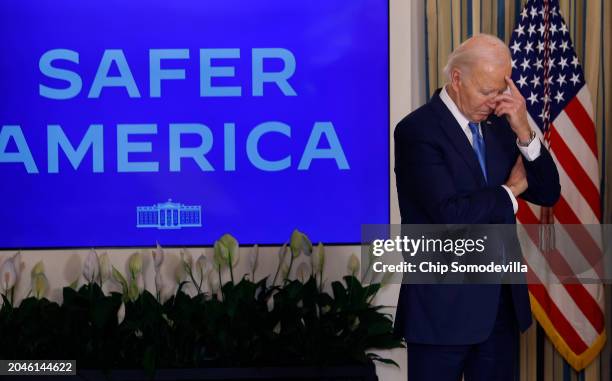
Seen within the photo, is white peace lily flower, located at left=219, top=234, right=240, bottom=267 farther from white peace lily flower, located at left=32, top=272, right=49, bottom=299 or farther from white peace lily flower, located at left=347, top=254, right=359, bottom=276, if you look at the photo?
white peace lily flower, located at left=32, top=272, right=49, bottom=299

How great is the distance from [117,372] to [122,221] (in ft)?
2.82

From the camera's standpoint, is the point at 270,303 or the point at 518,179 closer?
the point at 518,179

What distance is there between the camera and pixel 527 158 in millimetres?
2492

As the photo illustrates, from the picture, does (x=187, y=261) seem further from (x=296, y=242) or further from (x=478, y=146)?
(x=478, y=146)

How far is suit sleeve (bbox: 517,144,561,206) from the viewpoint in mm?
2486

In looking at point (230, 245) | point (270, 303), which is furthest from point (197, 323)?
point (270, 303)

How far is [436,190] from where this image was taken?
8.01 feet

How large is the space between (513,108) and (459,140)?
188mm

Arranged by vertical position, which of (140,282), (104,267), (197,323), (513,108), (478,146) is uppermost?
(513,108)

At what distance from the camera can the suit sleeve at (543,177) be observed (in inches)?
Result: 97.9

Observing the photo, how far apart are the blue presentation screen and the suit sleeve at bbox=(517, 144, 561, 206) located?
1722 mm

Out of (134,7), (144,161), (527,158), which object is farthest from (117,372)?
(527,158)

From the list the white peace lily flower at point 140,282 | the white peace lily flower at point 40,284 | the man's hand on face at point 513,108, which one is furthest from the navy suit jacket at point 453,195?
the white peace lily flower at point 40,284

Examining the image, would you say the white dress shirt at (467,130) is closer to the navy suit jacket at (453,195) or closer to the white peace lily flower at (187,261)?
the navy suit jacket at (453,195)
